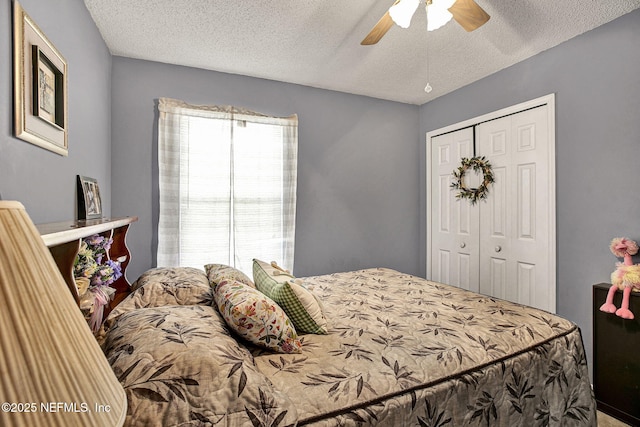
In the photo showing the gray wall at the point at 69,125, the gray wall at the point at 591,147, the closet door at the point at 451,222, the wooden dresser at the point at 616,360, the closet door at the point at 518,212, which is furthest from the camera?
the closet door at the point at 451,222

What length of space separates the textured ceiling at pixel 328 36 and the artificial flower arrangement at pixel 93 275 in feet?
5.36

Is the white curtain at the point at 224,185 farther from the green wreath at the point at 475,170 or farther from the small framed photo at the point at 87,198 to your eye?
the green wreath at the point at 475,170

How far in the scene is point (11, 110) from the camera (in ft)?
3.72

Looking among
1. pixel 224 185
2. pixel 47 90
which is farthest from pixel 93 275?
pixel 224 185

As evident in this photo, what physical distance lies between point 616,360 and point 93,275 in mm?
3150

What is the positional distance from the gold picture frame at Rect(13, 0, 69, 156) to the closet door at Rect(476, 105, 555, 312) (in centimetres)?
342

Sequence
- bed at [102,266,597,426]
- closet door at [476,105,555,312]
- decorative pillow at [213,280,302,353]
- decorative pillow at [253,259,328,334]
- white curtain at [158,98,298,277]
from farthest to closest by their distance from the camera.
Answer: white curtain at [158,98,298,277]
closet door at [476,105,555,312]
decorative pillow at [253,259,328,334]
decorative pillow at [213,280,302,353]
bed at [102,266,597,426]

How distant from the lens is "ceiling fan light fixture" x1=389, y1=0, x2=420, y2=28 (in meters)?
1.64

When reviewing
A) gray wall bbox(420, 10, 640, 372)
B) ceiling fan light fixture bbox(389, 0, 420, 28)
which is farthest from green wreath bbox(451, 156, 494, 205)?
ceiling fan light fixture bbox(389, 0, 420, 28)

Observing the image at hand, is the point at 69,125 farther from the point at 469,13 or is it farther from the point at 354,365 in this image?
the point at 469,13

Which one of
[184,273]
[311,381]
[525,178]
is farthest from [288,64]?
[311,381]

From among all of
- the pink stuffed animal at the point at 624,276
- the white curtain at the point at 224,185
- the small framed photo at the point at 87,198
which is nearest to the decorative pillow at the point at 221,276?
the small framed photo at the point at 87,198

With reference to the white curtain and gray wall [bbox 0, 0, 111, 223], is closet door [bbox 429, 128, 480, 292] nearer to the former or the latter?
the white curtain

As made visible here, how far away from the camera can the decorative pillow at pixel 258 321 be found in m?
1.22
